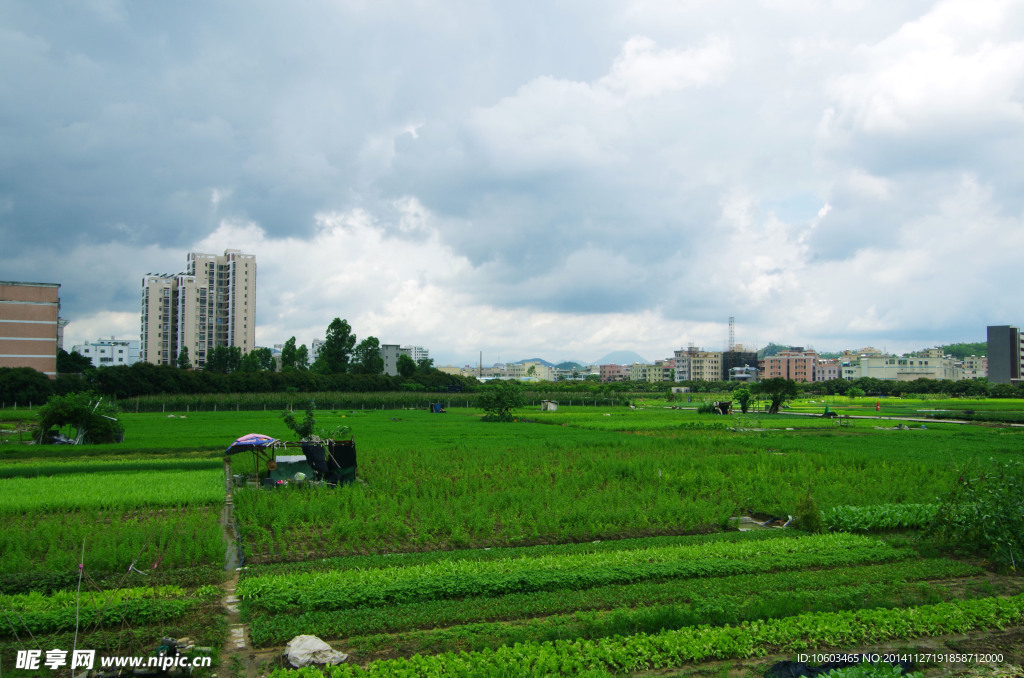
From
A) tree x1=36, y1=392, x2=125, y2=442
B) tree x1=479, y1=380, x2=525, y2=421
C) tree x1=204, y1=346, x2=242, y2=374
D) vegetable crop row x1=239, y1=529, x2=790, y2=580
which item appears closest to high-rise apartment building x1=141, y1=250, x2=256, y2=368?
tree x1=204, y1=346, x2=242, y2=374

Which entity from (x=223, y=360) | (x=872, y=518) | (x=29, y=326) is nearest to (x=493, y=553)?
(x=872, y=518)

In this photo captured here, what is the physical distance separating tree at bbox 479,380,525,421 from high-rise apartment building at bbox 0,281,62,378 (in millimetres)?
53122

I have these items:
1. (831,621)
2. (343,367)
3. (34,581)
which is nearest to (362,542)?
(34,581)

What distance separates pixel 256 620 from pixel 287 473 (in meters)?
11.6

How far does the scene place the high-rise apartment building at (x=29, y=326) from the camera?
7012cm

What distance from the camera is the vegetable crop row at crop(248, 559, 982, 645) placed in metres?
7.57

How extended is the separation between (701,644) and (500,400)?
46.1m

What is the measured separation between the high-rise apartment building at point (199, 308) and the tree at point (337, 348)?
37.0 metres

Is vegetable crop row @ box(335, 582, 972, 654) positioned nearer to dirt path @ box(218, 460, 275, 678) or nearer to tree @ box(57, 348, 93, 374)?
dirt path @ box(218, 460, 275, 678)

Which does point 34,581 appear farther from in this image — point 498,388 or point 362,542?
point 498,388

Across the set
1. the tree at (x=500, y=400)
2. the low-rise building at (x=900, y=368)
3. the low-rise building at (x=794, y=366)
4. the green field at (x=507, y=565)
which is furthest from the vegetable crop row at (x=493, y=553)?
the low-rise building at (x=794, y=366)

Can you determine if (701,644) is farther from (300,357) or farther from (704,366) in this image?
(704,366)

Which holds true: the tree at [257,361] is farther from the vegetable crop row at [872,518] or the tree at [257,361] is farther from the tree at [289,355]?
the vegetable crop row at [872,518]

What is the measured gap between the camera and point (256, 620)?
772cm
